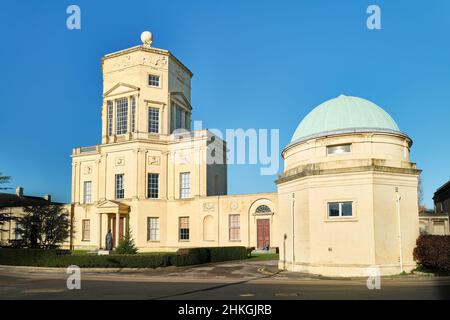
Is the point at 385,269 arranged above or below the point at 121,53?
below

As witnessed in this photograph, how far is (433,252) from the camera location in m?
20.2

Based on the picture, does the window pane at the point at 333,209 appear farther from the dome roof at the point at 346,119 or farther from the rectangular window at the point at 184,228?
the rectangular window at the point at 184,228

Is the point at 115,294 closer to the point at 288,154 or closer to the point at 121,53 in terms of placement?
the point at 288,154

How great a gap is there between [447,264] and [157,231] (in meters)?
30.1

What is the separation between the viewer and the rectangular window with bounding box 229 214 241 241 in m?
41.2

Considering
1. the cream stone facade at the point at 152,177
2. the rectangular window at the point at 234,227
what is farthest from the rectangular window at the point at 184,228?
the rectangular window at the point at 234,227

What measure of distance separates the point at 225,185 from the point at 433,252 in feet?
103

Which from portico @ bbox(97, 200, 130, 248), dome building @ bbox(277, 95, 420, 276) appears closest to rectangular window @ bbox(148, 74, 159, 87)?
portico @ bbox(97, 200, 130, 248)

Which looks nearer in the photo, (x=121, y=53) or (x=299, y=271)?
(x=299, y=271)

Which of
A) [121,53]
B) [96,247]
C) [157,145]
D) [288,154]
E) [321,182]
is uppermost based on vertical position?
[121,53]

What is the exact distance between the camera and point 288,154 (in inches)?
989

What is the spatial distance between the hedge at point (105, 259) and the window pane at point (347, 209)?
448 inches
